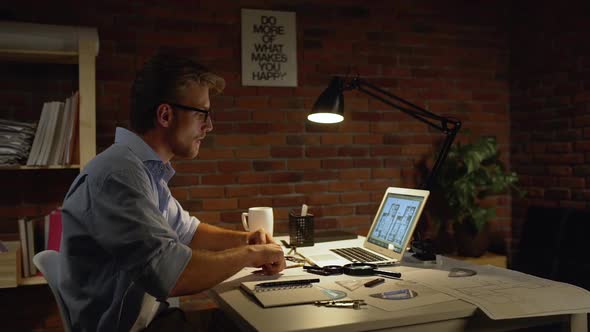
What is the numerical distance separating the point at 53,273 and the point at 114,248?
309 millimetres

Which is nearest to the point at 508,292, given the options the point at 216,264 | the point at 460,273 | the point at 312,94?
the point at 460,273

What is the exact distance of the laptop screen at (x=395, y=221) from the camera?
74.0 inches

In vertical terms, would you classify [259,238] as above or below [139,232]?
below

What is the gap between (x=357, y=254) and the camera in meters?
2.00

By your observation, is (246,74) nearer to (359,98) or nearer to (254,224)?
(359,98)

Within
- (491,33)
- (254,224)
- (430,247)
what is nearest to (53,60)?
(254,224)

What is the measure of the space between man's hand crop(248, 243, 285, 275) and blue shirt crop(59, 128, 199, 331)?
0.26 meters

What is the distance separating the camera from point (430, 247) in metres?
1.88

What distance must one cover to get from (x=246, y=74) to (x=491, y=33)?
174 centimetres

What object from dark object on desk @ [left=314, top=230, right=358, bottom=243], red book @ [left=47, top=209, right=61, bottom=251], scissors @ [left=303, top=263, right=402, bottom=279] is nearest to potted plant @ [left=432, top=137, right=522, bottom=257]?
dark object on desk @ [left=314, top=230, right=358, bottom=243]

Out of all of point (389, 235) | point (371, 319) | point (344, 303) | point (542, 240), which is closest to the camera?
point (371, 319)

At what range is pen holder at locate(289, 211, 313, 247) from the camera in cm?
224

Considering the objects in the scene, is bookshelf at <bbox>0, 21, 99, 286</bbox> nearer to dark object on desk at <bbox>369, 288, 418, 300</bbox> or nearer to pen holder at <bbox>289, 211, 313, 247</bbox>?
pen holder at <bbox>289, 211, 313, 247</bbox>

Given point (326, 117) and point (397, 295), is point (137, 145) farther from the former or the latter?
point (326, 117)
